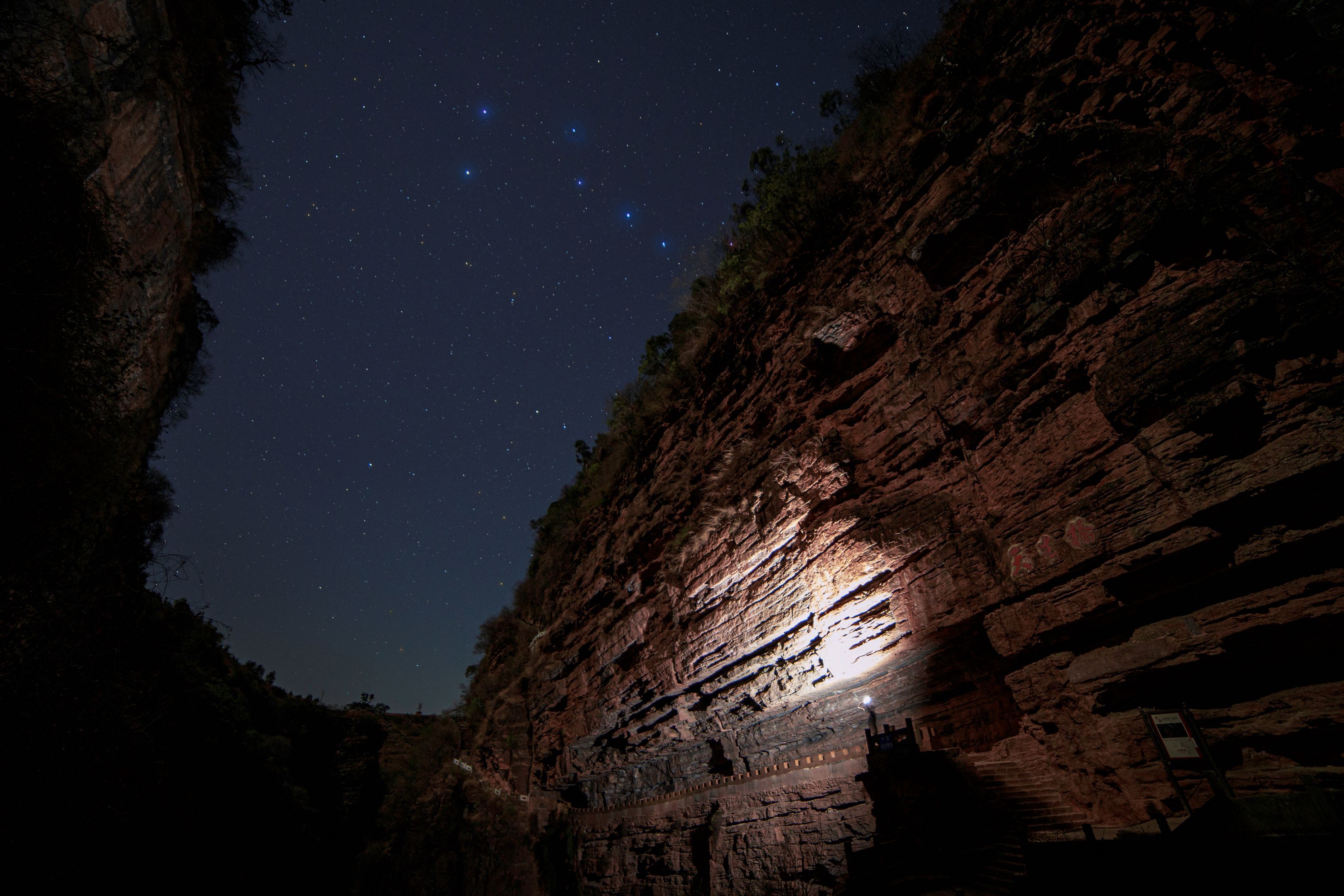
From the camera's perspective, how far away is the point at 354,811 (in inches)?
1075

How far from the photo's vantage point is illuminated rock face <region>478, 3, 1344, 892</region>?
4273mm

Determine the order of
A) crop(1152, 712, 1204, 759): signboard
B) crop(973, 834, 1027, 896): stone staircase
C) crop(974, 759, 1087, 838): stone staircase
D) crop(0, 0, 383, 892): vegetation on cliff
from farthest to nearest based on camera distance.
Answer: crop(0, 0, 383, 892): vegetation on cliff, crop(974, 759, 1087, 838): stone staircase, crop(973, 834, 1027, 896): stone staircase, crop(1152, 712, 1204, 759): signboard

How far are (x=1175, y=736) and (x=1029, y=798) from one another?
221cm

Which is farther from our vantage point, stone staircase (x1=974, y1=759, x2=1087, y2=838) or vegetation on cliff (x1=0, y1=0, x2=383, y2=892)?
vegetation on cliff (x1=0, y1=0, x2=383, y2=892)

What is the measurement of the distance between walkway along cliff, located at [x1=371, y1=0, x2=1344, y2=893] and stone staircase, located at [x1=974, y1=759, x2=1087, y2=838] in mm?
30

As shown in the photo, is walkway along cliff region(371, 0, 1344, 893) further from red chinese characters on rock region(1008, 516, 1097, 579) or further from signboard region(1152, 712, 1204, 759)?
signboard region(1152, 712, 1204, 759)

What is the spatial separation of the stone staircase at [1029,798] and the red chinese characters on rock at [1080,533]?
290 cm

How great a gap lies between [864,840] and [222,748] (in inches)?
836

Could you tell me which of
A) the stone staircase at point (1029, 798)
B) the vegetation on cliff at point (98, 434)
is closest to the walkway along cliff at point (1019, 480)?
the stone staircase at point (1029, 798)

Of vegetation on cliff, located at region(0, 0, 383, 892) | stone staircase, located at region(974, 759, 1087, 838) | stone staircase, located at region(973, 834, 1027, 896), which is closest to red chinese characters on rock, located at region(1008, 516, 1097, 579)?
stone staircase, located at region(974, 759, 1087, 838)

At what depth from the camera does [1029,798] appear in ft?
18.3

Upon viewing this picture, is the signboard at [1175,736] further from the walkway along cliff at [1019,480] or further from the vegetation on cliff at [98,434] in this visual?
the vegetation on cliff at [98,434]

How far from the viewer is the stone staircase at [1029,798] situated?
204 inches

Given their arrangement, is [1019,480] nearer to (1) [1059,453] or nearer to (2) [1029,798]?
(1) [1059,453]
